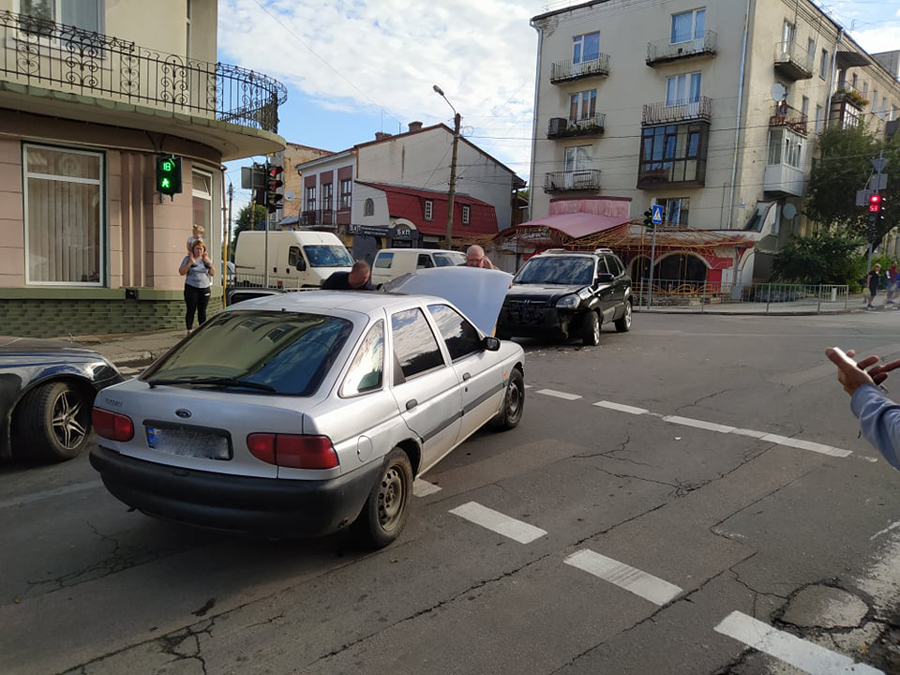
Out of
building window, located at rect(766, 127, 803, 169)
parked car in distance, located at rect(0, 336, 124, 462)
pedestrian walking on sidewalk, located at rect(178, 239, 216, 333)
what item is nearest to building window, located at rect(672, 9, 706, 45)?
building window, located at rect(766, 127, 803, 169)

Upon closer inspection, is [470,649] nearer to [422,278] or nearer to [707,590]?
[707,590]

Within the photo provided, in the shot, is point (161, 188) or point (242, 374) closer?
point (242, 374)

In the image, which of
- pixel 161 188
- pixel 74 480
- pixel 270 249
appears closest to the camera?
pixel 74 480

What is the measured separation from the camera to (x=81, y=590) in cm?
348

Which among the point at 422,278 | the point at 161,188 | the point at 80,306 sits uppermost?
the point at 161,188

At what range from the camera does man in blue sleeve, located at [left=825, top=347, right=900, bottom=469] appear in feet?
7.46

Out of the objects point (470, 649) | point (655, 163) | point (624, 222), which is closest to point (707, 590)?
point (470, 649)

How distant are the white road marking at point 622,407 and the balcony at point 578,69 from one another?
3236 centimetres

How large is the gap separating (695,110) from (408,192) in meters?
17.5

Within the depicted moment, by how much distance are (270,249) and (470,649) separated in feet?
69.6

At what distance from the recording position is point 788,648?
3.06 meters

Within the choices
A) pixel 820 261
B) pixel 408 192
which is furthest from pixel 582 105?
pixel 820 261

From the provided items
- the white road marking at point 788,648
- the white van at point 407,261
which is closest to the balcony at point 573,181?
the white van at point 407,261

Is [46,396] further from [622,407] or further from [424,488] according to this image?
[622,407]
